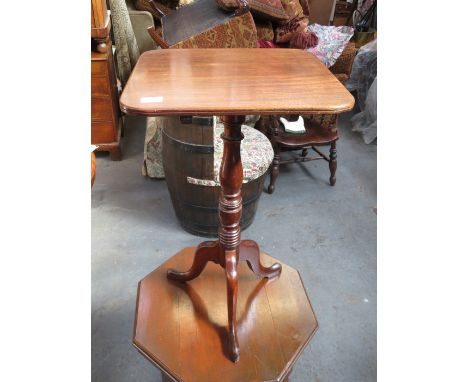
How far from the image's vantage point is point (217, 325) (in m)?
1.12

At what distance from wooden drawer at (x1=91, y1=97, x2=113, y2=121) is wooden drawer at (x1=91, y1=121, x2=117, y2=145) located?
41 millimetres

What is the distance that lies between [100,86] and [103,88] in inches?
0.8

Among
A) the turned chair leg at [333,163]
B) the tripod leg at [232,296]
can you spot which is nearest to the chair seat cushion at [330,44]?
the turned chair leg at [333,163]

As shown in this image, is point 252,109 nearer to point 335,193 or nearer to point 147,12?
point 335,193

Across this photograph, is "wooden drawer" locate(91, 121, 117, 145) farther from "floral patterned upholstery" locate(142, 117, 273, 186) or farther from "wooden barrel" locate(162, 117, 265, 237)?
"wooden barrel" locate(162, 117, 265, 237)

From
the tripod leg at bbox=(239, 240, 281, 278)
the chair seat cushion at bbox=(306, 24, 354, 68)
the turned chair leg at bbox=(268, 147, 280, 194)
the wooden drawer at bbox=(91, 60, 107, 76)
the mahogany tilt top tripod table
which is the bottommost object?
the turned chair leg at bbox=(268, 147, 280, 194)

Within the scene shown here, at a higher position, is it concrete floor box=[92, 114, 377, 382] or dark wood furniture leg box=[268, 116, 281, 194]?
dark wood furniture leg box=[268, 116, 281, 194]

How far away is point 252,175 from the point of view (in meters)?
1.67

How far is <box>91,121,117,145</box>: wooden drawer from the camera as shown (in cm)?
238

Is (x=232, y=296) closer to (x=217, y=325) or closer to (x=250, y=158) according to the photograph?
(x=217, y=325)

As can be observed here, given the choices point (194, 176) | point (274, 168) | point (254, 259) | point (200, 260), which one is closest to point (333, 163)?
point (274, 168)

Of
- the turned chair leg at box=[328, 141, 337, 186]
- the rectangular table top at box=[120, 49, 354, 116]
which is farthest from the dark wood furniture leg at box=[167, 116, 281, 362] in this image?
the turned chair leg at box=[328, 141, 337, 186]

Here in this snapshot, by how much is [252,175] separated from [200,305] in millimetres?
692

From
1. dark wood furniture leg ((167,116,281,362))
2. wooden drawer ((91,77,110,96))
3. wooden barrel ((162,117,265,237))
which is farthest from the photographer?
wooden drawer ((91,77,110,96))
